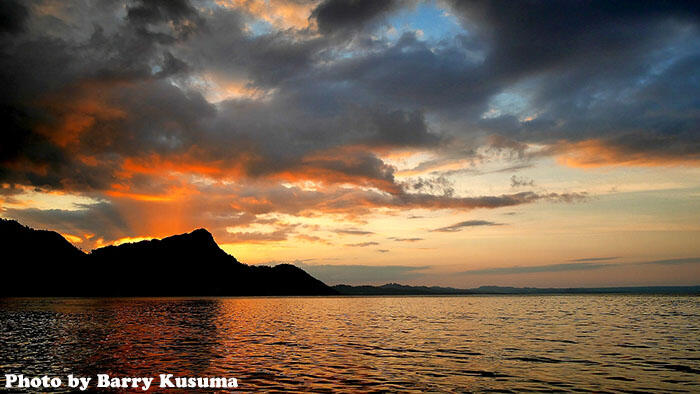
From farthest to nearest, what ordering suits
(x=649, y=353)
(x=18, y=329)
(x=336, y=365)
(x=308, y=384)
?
(x=18, y=329) → (x=649, y=353) → (x=336, y=365) → (x=308, y=384)

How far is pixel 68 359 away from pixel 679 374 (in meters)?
42.1

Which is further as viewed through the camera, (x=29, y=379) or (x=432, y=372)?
(x=432, y=372)

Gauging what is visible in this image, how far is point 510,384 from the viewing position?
24.5m

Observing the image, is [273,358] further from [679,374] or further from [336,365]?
[679,374]

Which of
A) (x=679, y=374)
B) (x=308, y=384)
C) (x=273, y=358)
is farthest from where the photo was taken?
(x=273, y=358)

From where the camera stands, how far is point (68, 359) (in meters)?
31.8

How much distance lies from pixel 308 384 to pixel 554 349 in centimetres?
2489

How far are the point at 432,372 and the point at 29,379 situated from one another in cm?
2413

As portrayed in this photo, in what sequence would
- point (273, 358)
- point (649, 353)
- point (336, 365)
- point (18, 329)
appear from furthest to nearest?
point (18, 329) < point (649, 353) < point (273, 358) < point (336, 365)

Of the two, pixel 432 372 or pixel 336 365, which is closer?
pixel 432 372

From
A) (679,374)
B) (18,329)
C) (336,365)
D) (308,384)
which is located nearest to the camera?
(308,384)

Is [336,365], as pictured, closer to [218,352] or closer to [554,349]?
[218,352]

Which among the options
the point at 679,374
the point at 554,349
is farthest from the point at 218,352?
the point at 679,374

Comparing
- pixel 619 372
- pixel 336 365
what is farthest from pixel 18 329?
pixel 619 372
